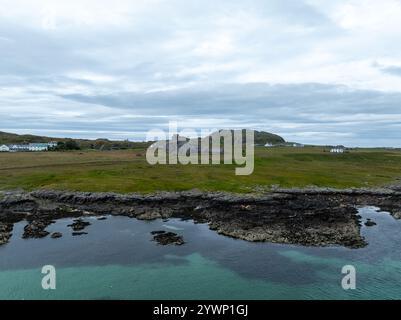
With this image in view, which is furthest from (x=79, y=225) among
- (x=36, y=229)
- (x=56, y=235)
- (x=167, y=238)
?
(x=167, y=238)

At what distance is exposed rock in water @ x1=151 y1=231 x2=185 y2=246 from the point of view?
5378cm

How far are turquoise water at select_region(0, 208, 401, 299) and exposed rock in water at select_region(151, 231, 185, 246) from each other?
3.48ft

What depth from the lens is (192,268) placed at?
45156 mm

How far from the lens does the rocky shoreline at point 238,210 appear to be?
56562mm

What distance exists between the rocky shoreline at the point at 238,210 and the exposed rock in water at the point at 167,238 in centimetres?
29

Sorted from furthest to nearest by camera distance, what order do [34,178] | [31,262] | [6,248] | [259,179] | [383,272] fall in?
[259,179], [34,178], [6,248], [31,262], [383,272]

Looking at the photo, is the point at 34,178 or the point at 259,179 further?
the point at 259,179

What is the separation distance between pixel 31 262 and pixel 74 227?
49.7 feet

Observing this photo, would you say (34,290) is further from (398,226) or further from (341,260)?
(398,226)

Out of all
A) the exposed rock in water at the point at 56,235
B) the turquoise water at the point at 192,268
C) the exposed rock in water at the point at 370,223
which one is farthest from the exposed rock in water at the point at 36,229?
the exposed rock in water at the point at 370,223

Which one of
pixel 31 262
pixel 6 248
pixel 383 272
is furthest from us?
pixel 6 248

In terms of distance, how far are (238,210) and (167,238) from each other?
19387 millimetres

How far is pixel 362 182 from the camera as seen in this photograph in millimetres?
106500
